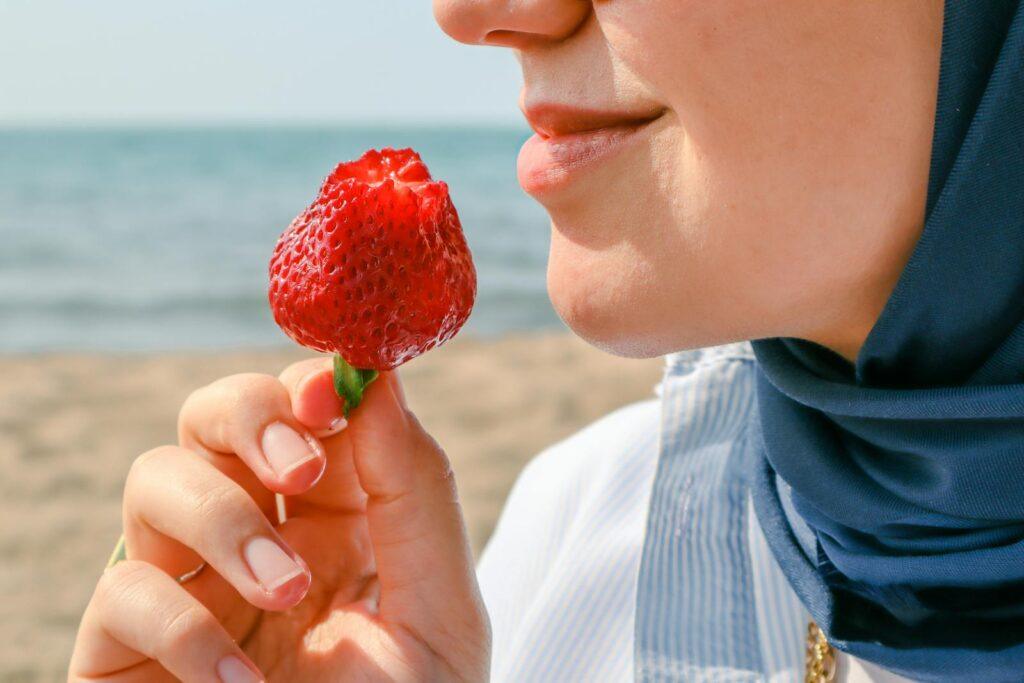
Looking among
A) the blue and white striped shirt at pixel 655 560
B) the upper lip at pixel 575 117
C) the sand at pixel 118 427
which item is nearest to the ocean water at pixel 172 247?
the sand at pixel 118 427

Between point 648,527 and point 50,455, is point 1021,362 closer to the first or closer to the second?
point 648,527

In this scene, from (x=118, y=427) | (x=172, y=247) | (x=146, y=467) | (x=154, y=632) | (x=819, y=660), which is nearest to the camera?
(x=154, y=632)

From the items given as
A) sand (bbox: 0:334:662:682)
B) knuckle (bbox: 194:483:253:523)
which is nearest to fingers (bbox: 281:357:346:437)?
knuckle (bbox: 194:483:253:523)

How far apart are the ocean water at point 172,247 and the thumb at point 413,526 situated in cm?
866

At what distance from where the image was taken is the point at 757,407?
167 centimetres

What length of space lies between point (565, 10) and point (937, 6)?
398 mm

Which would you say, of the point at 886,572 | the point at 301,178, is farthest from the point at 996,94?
the point at 301,178

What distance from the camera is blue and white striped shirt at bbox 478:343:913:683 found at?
63.4 inches

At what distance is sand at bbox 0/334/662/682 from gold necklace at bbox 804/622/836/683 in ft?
11.5

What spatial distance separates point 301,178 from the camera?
93.3 feet

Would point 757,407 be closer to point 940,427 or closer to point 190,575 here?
point 940,427

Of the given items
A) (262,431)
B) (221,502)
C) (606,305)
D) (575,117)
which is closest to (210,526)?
(221,502)

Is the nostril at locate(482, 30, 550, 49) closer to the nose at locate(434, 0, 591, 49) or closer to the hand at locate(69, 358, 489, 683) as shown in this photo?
the nose at locate(434, 0, 591, 49)

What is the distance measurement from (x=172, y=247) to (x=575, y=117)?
15.2 m
